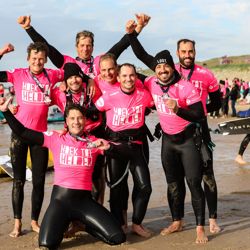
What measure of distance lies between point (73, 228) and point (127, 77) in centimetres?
183

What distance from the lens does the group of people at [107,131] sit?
5.09m

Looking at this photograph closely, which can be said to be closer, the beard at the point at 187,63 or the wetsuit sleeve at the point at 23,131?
the wetsuit sleeve at the point at 23,131

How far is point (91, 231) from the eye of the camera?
5.17 m

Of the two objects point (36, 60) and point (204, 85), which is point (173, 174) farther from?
point (36, 60)

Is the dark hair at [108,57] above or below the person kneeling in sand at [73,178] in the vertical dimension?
above

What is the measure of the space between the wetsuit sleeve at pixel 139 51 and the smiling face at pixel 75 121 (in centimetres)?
114

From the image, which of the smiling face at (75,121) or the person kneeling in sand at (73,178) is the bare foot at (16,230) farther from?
the smiling face at (75,121)

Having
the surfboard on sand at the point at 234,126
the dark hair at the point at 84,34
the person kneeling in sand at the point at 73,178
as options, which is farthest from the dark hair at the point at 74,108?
the surfboard on sand at the point at 234,126

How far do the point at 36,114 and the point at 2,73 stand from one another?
60 centimetres

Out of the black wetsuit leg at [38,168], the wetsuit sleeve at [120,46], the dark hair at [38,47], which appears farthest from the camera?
the wetsuit sleeve at [120,46]

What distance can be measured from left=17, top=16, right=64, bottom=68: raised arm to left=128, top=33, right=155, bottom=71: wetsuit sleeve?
0.86 metres

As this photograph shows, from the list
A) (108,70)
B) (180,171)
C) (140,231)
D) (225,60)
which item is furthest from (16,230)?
(225,60)

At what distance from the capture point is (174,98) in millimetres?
5191

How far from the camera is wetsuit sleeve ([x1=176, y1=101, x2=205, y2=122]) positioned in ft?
16.1
